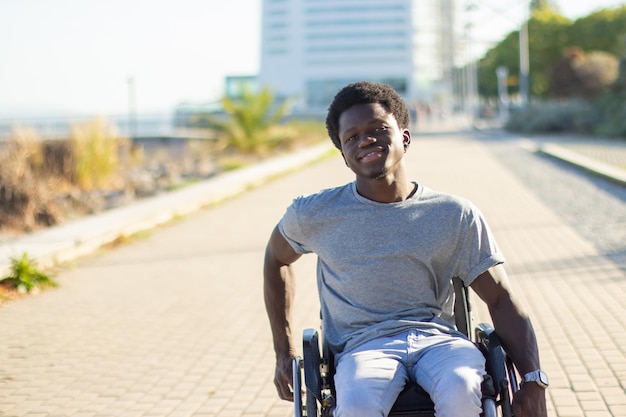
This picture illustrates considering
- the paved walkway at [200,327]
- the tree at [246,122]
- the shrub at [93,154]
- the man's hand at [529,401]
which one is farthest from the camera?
the tree at [246,122]

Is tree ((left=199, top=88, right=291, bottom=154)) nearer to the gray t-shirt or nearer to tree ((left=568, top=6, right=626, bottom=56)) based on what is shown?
the gray t-shirt

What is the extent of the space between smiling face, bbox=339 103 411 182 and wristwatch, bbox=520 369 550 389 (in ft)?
2.76

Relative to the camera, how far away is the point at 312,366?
2.97 m

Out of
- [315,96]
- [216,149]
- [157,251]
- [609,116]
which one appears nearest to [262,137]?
[216,149]

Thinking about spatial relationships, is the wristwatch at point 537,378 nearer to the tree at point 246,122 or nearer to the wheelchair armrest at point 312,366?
the wheelchair armrest at point 312,366

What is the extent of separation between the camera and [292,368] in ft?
10.5

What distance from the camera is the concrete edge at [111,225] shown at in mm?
9469

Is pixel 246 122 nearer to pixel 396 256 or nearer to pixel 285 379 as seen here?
pixel 285 379

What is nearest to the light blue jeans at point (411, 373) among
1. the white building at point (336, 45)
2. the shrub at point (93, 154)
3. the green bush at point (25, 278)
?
the green bush at point (25, 278)

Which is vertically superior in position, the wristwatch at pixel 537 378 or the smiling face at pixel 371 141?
the smiling face at pixel 371 141

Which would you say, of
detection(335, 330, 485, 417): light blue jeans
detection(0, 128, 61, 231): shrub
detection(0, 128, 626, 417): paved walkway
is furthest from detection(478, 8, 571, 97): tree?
detection(335, 330, 485, 417): light blue jeans

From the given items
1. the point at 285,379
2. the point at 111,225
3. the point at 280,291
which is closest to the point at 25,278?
the point at 111,225

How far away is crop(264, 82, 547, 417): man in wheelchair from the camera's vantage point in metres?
2.90

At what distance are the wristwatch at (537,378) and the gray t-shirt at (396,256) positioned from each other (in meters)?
0.34
